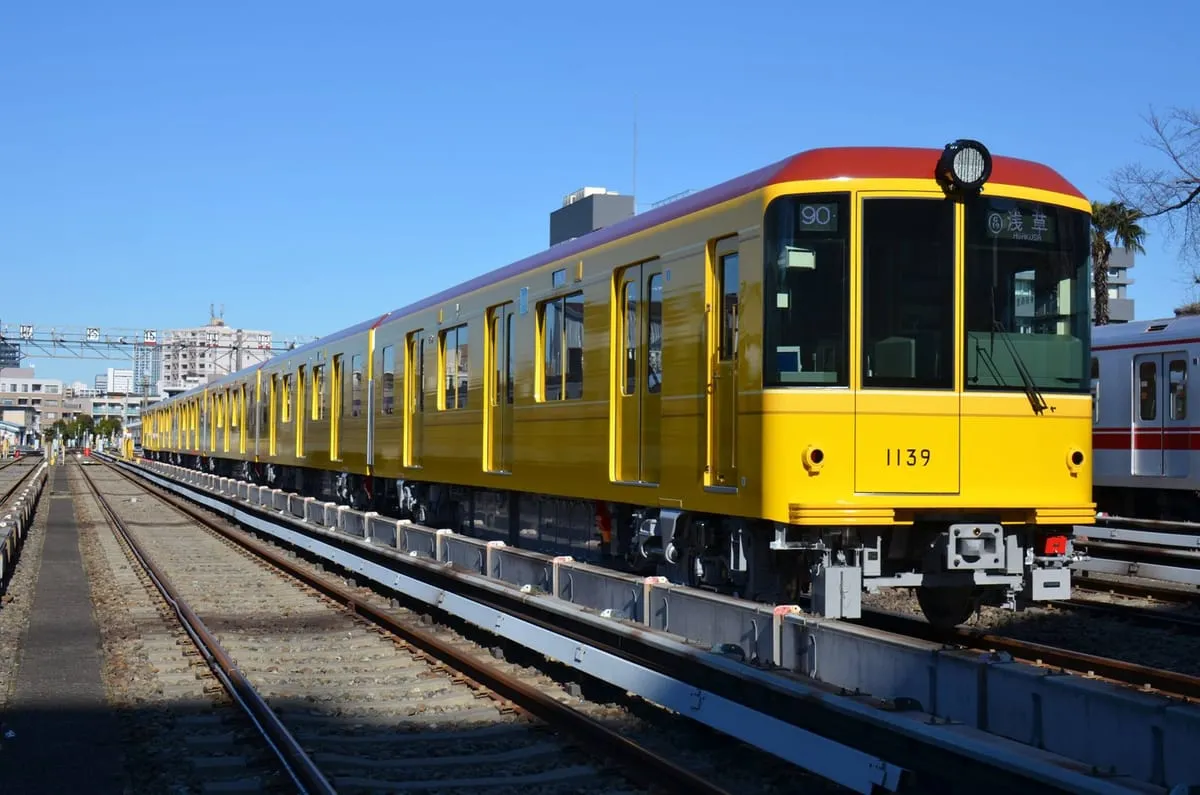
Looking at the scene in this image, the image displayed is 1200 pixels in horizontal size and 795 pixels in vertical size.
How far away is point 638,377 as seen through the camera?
10.5 meters

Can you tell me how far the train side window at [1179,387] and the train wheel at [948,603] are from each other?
34.7ft

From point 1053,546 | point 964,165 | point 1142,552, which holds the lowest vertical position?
point 1142,552

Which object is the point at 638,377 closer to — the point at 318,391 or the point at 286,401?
the point at 318,391

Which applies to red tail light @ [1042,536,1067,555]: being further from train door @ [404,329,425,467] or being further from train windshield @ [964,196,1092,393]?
train door @ [404,329,425,467]

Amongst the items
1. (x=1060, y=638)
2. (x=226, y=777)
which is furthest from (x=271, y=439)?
(x=226, y=777)

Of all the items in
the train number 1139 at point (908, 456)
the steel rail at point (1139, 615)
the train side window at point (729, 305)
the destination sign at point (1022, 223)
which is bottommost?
the steel rail at point (1139, 615)

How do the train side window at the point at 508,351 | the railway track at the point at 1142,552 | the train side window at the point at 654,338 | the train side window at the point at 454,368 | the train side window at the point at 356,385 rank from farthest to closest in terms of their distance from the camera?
the train side window at the point at 356,385, the train side window at the point at 454,368, the railway track at the point at 1142,552, the train side window at the point at 508,351, the train side window at the point at 654,338

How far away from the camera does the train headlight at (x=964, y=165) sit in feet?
28.6

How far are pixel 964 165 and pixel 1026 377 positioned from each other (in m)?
1.48

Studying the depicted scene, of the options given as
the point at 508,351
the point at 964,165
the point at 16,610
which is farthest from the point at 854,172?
the point at 16,610

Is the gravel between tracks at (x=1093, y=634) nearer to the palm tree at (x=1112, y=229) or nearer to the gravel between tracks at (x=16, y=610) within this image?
the gravel between tracks at (x=16, y=610)

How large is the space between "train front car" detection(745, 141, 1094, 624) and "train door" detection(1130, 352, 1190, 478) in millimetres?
11066

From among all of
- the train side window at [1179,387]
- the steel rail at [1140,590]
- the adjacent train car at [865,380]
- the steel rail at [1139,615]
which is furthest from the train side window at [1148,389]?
the adjacent train car at [865,380]

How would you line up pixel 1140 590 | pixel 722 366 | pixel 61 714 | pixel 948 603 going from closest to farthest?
pixel 61 714 → pixel 722 366 → pixel 948 603 → pixel 1140 590
